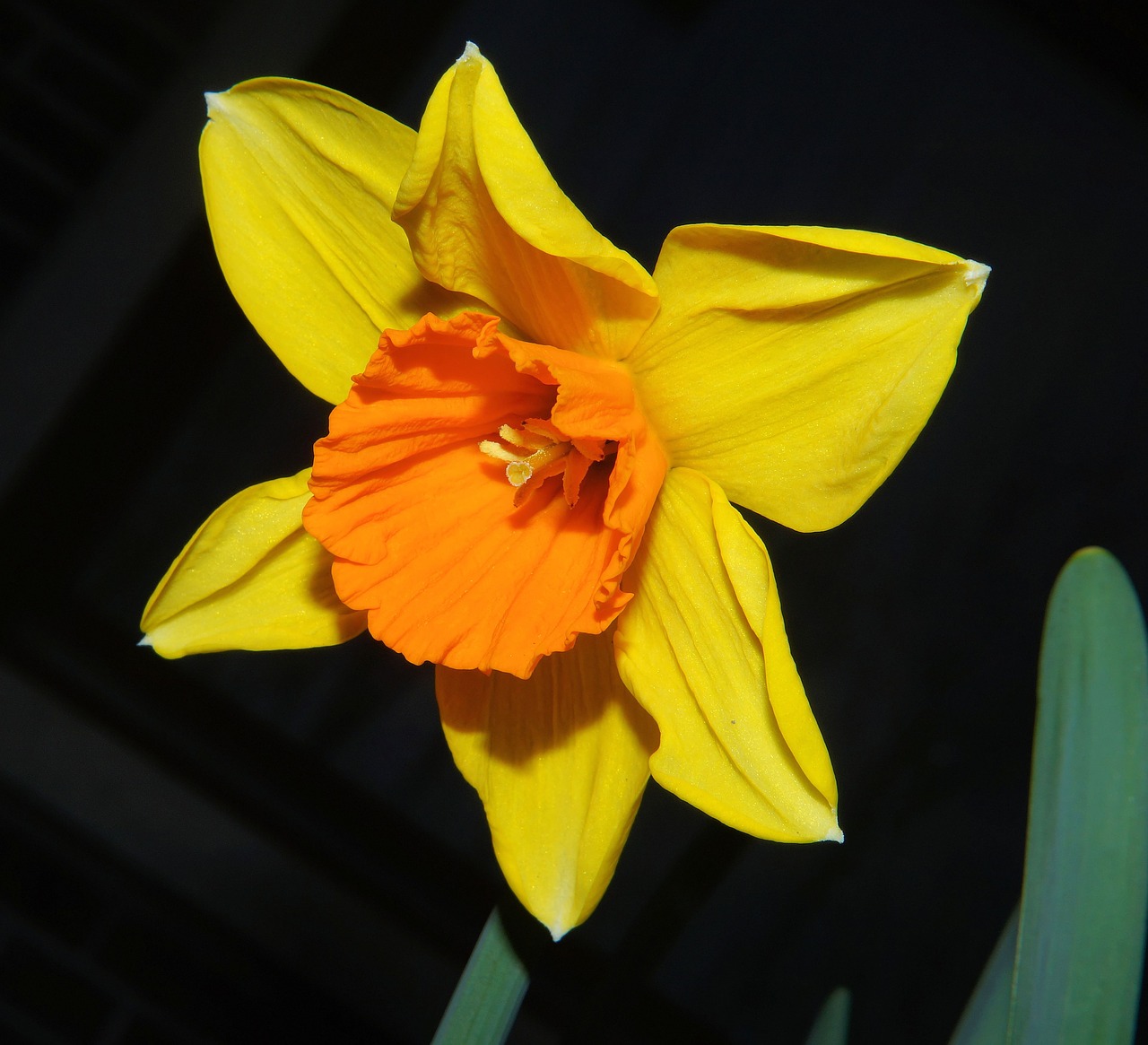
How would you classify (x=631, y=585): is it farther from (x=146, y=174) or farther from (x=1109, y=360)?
(x=1109, y=360)

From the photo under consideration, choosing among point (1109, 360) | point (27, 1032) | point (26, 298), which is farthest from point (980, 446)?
point (27, 1032)

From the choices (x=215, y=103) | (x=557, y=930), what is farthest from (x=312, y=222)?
(x=557, y=930)

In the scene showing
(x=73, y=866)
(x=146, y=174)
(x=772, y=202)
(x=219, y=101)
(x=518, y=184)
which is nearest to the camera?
(x=518, y=184)

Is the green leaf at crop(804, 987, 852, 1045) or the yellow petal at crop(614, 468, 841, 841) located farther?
the green leaf at crop(804, 987, 852, 1045)

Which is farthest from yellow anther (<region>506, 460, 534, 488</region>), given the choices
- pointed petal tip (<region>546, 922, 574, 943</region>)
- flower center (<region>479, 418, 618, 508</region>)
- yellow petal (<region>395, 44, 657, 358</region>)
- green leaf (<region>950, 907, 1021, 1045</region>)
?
green leaf (<region>950, 907, 1021, 1045</region>)

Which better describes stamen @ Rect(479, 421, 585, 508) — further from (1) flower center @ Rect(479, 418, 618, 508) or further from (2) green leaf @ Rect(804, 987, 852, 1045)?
(2) green leaf @ Rect(804, 987, 852, 1045)

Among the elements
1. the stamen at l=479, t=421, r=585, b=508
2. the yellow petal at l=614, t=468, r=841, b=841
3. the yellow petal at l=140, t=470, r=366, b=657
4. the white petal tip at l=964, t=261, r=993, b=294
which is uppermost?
the white petal tip at l=964, t=261, r=993, b=294
